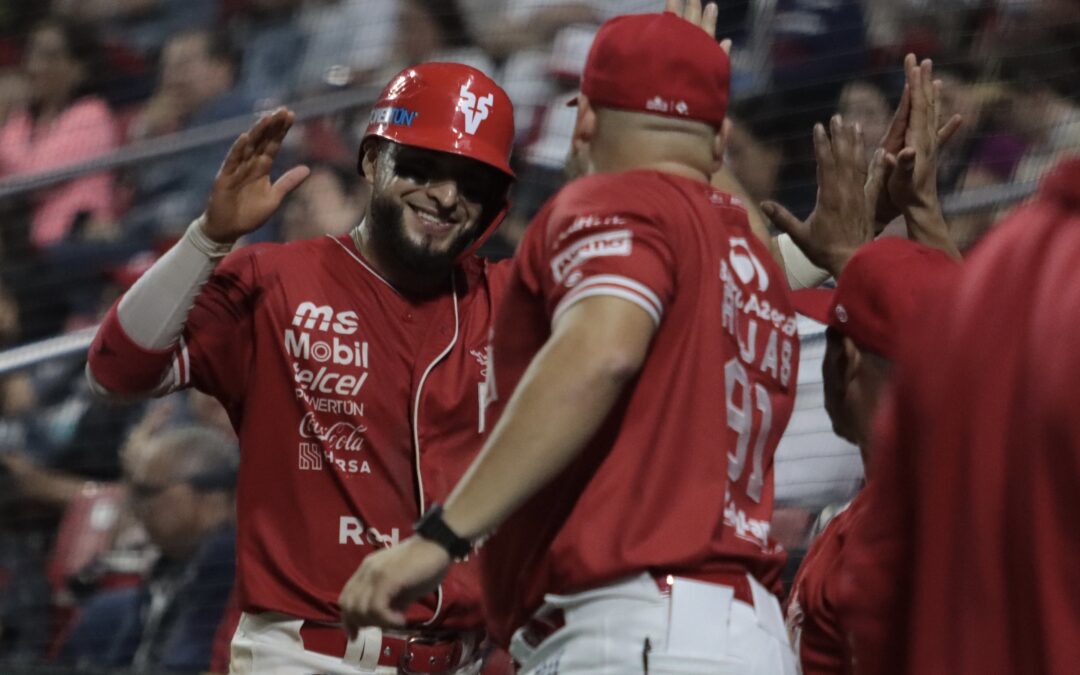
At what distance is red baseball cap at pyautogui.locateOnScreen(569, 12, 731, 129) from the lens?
2008mm

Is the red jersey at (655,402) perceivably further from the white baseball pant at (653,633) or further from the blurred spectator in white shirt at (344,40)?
the blurred spectator in white shirt at (344,40)

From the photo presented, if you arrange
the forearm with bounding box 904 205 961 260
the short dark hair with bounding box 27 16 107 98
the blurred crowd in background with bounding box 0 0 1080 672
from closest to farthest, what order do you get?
the forearm with bounding box 904 205 961 260 → the blurred crowd in background with bounding box 0 0 1080 672 → the short dark hair with bounding box 27 16 107 98

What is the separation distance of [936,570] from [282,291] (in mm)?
1963

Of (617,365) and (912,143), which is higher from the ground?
(617,365)

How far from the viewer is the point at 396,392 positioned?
2.85 metres

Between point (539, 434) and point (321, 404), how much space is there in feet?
3.89

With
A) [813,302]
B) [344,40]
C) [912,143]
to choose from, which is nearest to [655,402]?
[813,302]

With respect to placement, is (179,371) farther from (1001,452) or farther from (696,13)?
(1001,452)

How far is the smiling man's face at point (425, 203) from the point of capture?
9.54 ft

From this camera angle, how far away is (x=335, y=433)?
2809 mm

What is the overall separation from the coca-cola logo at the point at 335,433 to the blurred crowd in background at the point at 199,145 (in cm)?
164

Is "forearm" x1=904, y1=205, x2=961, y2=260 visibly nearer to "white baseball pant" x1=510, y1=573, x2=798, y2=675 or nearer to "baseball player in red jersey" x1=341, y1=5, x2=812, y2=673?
"baseball player in red jersey" x1=341, y1=5, x2=812, y2=673

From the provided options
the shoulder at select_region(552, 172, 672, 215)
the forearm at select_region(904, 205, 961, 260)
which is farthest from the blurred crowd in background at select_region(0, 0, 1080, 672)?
the shoulder at select_region(552, 172, 672, 215)

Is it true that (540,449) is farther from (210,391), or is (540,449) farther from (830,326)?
(210,391)
